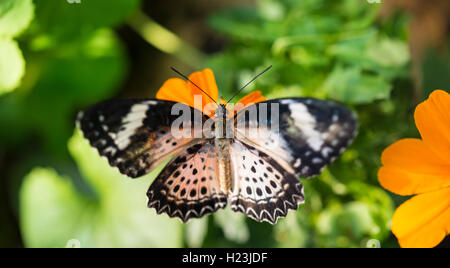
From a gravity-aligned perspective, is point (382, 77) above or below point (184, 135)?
above

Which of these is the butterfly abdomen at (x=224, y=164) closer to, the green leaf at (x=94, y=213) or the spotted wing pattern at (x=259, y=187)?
the spotted wing pattern at (x=259, y=187)

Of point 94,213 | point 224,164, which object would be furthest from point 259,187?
point 94,213

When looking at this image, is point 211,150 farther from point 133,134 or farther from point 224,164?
point 133,134

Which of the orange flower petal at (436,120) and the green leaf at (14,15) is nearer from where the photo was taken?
the orange flower petal at (436,120)

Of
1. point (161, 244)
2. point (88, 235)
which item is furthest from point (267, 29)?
point (88, 235)

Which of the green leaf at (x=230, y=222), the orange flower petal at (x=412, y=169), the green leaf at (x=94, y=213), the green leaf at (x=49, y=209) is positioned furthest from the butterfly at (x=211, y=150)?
the green leaf at (x=49, y=209)

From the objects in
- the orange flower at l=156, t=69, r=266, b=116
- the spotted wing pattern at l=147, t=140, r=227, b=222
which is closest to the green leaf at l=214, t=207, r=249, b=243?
the spotted wing pattern at l=147, t=140, r=227, b=222

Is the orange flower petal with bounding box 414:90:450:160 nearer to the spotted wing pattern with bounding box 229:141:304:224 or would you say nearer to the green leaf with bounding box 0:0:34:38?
the spotted wing pattern with bounding box 229:141:304:224
